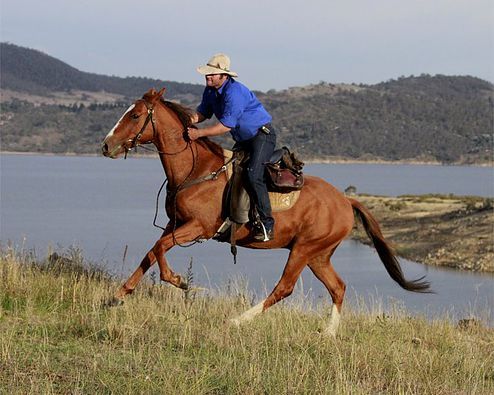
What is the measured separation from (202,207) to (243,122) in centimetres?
103

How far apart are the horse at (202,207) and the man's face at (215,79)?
1.48ft

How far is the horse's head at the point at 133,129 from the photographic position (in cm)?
909

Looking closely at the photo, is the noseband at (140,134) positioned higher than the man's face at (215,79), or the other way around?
the man's face at (215,79)

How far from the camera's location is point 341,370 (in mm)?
7156

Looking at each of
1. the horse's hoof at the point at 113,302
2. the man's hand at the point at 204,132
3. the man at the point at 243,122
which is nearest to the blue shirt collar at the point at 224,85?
the man at the point at 243,122

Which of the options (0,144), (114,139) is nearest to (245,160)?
(114,139)

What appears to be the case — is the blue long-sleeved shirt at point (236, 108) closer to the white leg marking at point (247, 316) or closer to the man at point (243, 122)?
the man at point (243, 122)

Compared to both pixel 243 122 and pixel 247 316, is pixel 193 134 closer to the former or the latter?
pixel 243 122

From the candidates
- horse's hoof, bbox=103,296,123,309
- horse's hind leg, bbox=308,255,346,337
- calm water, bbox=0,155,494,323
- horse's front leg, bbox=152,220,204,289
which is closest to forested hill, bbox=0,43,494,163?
calm water, bbox=0,155,494,323

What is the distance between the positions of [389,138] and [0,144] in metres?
82.1

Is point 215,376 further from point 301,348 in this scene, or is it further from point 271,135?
point 271,135

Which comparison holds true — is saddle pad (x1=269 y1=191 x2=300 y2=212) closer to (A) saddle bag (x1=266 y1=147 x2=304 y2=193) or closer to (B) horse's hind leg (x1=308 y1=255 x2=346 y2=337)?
(A) saddle bag (x1=266 y1=147 x2=304 y2=193)

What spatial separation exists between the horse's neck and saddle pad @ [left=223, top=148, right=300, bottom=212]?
233mm

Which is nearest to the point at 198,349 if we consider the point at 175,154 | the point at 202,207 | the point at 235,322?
the point at 235,322
